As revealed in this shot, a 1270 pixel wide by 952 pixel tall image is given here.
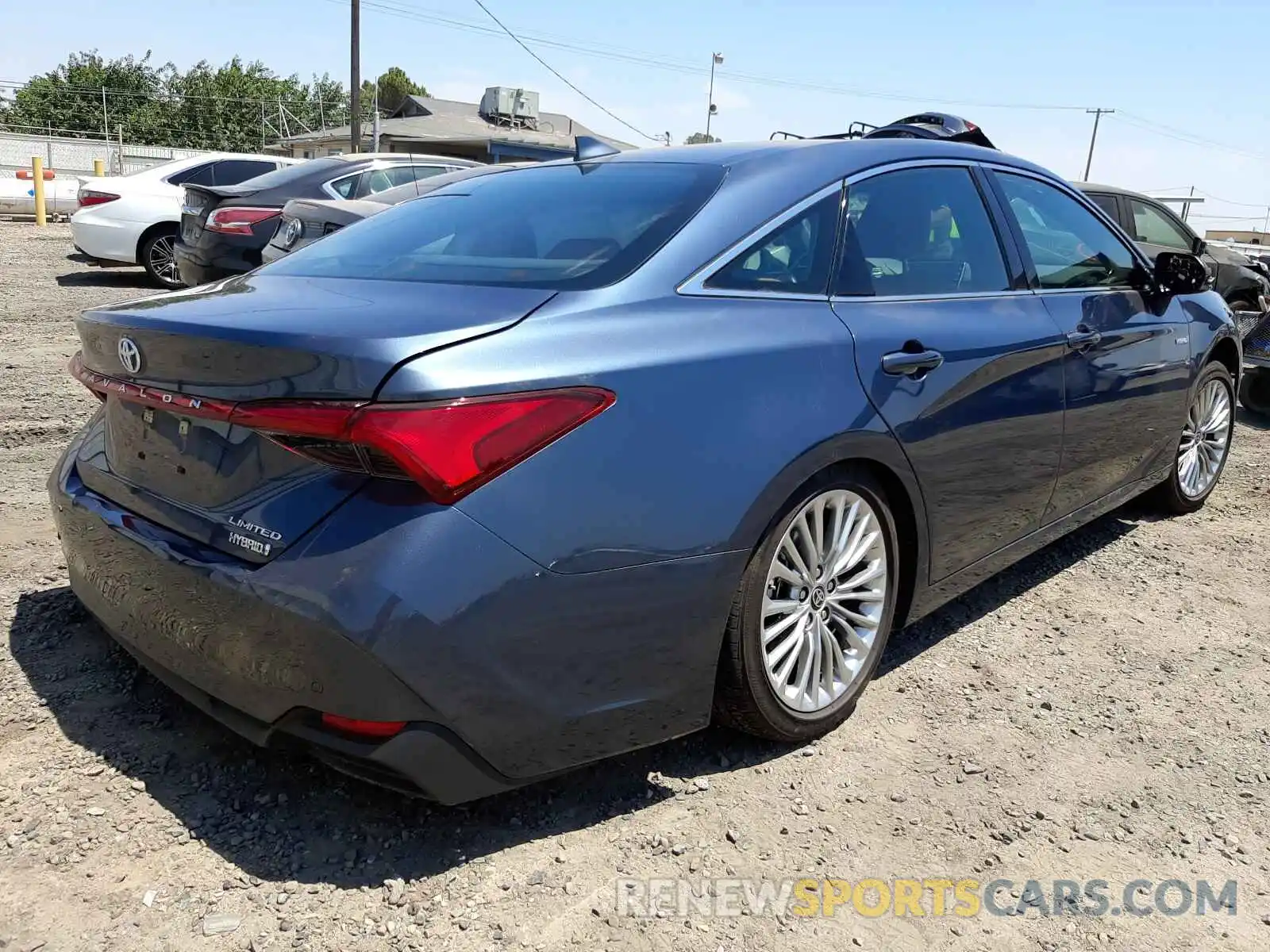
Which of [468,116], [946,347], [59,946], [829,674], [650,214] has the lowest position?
[59,946]

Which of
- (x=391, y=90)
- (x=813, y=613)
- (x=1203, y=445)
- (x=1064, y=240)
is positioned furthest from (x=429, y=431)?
(x=391, y=90)

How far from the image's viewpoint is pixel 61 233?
60.9ft

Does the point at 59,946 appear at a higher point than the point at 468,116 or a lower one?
lower

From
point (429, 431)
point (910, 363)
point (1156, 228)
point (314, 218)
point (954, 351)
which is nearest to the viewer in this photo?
point (429, 431)

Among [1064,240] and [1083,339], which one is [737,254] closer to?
[1083,339]

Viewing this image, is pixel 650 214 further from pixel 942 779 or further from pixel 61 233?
pixel 61 233

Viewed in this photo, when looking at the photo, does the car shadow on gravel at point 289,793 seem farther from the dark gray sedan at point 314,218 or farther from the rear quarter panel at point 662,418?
the dark gray sedan at point 314,218

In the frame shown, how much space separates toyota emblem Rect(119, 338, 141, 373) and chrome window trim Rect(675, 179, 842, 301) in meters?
1.20

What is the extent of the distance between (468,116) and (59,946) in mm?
45372

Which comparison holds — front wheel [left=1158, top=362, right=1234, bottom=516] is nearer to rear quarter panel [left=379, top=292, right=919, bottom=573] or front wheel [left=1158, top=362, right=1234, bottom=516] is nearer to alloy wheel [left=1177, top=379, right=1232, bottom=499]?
alloy wheel [left=1177, top=379, right=1232, bottom=499]

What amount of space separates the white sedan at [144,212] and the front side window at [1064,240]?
967cm

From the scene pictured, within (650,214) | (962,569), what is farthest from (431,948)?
(962,569)

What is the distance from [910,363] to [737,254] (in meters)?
0.61

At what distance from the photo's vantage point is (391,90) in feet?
290
